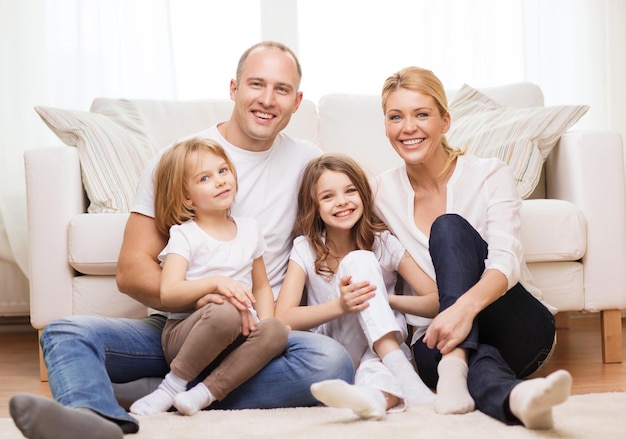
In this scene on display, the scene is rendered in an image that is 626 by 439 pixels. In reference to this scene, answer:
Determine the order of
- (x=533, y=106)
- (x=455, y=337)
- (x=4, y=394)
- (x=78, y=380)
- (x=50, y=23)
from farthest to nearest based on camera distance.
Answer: (x=50, y=23) < (x=533, y=106) < (x=4, y=394) < (x=455, y=337) < (x=78, y=380)

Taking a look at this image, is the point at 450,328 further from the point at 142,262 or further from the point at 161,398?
the point at 142,262

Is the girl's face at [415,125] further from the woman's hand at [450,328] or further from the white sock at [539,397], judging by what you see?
the white sock at [539,397]

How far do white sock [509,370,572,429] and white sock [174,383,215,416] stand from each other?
61 centimetres

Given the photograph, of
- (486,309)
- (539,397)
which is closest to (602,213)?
(486,309)

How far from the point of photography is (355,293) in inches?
70.9

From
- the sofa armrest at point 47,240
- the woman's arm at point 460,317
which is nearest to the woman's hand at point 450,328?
the woman's arm at point 460,317

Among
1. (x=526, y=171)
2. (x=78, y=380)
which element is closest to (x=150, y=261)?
(x=78, y=380)

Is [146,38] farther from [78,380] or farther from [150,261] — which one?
[78,380]

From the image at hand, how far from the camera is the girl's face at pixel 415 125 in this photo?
6.33 ft

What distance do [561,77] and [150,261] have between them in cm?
217

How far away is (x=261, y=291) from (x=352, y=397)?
18.1 inches

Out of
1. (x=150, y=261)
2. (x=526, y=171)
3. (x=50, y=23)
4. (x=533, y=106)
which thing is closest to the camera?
(x=150, y=261)

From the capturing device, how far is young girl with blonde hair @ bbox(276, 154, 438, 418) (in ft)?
5.88

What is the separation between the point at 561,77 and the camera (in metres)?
3.38
